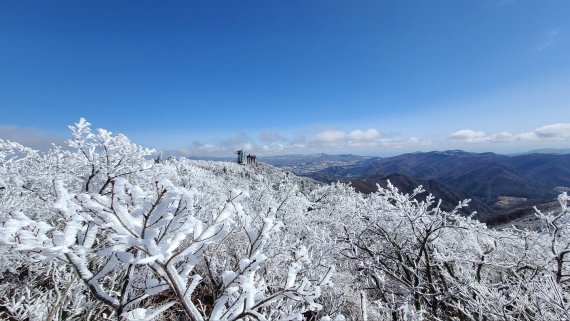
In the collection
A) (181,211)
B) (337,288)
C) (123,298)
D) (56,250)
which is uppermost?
(181,211)

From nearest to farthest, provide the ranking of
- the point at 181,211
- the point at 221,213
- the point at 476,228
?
the point at 181,211 → the point at 221,213 → the point at 476,228

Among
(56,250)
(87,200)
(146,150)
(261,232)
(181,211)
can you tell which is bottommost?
(261,232)

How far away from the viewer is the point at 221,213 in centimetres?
178

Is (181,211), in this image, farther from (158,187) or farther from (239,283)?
(239,283)

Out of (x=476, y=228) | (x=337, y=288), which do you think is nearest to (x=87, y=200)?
(x=337, y=288)

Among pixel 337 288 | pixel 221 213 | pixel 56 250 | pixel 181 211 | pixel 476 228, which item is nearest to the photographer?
pixel 56 250

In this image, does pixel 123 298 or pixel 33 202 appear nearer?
pixel 123 298

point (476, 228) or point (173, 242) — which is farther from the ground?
point (173, 242)

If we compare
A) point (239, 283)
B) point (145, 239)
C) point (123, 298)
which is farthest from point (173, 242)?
point (123, 298)

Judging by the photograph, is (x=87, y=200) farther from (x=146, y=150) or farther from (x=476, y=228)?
(x=476, y=228)

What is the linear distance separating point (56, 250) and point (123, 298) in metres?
0.75

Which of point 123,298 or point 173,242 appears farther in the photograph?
point 123,298

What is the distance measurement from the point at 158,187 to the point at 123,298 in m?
1.04

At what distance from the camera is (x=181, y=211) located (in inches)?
61.0
